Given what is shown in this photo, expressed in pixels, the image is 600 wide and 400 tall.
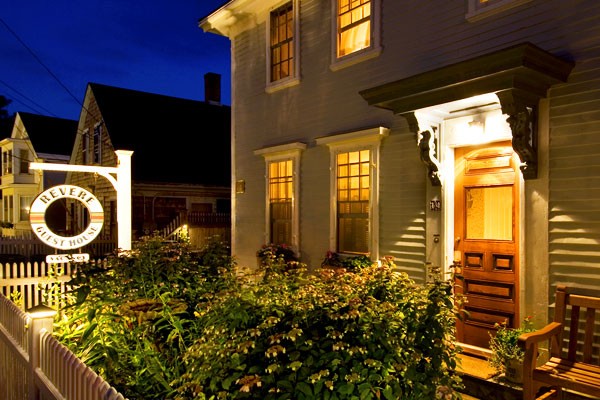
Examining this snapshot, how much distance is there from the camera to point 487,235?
5906mm

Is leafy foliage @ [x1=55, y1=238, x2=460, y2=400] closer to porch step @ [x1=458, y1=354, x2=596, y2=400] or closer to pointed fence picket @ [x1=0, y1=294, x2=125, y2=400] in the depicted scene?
pointed fence picket @ [x1=0, y1=294, x2=125, y2=400]

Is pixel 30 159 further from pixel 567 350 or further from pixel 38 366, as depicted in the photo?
pixel 567 350

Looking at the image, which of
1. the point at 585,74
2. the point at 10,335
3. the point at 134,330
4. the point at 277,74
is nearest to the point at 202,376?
the point at 134,330

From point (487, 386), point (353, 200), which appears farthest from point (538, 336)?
point (353, 200)

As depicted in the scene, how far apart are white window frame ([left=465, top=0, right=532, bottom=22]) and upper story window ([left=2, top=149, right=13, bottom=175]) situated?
3036 centimetres

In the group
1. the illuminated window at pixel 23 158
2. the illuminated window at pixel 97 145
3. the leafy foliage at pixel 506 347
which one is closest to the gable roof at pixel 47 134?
the illuminated window at pixel 23 158

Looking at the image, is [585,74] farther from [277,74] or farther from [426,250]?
[277,74]

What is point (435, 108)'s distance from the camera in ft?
19.8

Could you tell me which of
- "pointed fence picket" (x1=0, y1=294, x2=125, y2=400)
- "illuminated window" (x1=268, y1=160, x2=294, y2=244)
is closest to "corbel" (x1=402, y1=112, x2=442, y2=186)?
"illuminated window" (x1=268, y1=160, x2=294, y2=244)

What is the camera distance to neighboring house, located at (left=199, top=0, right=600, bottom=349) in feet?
16.3

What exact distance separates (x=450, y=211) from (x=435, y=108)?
55.1 inches

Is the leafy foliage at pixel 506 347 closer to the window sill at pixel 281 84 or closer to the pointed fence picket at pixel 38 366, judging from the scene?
the pointed fence picket at pixel 38 366

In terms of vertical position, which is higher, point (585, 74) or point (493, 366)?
point (585, 74)

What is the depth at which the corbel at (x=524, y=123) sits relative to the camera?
4.96 m
